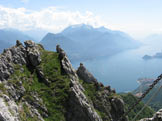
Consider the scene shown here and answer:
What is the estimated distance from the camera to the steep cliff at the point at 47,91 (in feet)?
115

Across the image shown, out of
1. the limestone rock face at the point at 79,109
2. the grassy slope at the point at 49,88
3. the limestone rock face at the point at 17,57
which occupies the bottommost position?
the limestone rock face at the point at 79,109

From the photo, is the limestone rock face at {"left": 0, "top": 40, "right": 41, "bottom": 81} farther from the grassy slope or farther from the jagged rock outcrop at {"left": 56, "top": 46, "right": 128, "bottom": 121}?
the jagged rock outcrop at {"left": 56, "top": 46, "right": 128, "bottom": 121}

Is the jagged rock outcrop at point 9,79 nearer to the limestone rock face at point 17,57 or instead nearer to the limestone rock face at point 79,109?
the limestone rock face at point 17,57

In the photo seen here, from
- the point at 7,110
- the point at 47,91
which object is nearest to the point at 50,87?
the point at 47,91

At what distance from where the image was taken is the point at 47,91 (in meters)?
40.9

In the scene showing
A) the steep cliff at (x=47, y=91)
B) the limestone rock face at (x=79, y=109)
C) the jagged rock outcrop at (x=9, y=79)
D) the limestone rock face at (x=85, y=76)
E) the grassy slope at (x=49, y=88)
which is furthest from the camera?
the limestone rock face at (x=85, y=76)

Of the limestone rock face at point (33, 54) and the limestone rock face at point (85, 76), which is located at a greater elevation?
the limestone rock face at point (33, 54)

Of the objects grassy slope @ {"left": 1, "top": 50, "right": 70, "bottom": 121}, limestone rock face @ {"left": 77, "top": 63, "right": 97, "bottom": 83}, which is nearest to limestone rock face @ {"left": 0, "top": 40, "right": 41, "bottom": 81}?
grassy slope @ {"left": 1, "top": 50, "right": 70, "bottom": 121}

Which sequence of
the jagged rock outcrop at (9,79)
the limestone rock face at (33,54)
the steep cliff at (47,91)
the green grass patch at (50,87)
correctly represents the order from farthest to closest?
1. the limestone rock face at (33,54)
2. the green grass patch at (50,87)
3. the steep cliff at (47,91)
4. the jagged rock outcrop at (9,79)

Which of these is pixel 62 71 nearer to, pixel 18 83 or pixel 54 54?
pixel 54 54

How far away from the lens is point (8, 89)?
34781mm

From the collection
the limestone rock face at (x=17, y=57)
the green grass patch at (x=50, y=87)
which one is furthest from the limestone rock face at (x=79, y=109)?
the limestone rock face at (x=17, y=57)

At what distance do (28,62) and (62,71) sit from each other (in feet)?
36.0

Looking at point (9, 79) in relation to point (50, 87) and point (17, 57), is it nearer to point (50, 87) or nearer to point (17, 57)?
point (17, 57)
